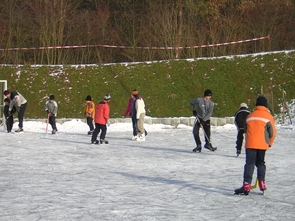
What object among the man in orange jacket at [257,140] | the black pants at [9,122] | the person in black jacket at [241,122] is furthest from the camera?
the black pants at [9,122]

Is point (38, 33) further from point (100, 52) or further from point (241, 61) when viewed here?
point (241, 61)

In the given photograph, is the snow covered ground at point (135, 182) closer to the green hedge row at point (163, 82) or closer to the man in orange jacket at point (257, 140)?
the man in orange jacket at point (257, 140)

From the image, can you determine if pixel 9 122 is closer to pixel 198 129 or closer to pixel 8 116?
pixel 8 116

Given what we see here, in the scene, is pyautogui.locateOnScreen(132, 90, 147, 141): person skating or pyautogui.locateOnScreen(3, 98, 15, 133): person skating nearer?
pyautogui.locateOnScreen(132, 90, 147, 141): person skating

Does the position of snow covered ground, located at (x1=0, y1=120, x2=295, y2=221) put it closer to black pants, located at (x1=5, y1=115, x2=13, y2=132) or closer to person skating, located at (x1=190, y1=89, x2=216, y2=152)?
person skating, located at (x1=190, y1=89, x2=216, y2=152)

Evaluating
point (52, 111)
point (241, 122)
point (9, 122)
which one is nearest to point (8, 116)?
point (9, 122)

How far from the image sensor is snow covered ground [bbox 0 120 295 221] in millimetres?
7348

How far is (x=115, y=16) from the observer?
140 feet

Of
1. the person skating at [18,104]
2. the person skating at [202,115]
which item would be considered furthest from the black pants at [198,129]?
the person skating at [18,104]

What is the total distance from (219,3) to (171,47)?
9.56 metres

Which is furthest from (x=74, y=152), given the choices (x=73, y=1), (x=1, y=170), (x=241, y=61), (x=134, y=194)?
(x=73, y=1)

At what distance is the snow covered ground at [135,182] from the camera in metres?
7.35

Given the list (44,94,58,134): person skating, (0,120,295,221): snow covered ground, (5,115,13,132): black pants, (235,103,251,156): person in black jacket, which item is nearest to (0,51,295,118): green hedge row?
(44,94,58,134): person skating

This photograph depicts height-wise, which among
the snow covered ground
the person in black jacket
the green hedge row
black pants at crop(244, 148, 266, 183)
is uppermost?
the green hedge row
